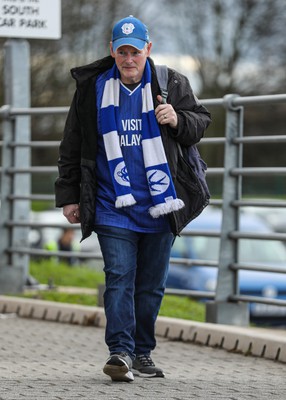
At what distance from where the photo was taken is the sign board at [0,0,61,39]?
462 inches

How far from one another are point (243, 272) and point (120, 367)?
890cm

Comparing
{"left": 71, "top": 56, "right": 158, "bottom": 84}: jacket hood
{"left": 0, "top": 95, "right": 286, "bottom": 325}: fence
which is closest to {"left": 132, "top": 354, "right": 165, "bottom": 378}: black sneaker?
{"left": 71, "top": 56, "right": 158, "bottom": 84}: jacket hood

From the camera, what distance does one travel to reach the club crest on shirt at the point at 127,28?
255 inches

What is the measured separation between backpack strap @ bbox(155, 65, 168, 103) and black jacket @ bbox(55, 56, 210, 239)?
3 cm

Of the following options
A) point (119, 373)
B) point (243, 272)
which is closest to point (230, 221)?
point (119, 373)

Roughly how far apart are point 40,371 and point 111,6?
110 ft

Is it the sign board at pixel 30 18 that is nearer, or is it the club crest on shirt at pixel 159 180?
the club crest on shirt at pixel 159 180

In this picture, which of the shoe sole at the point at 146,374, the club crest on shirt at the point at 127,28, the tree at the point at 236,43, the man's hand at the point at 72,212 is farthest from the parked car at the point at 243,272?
the tree at the point at 236,43

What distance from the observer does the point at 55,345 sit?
8.62m

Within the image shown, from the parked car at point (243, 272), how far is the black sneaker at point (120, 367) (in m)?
6.95

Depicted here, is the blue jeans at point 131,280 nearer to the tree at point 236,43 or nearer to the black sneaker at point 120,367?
the black sneaker at point 120,367

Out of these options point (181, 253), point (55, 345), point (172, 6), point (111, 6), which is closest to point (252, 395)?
point (55, 345)

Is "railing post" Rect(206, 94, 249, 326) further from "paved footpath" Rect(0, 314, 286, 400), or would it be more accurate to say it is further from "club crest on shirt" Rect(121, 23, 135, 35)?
"club crest on shirt" Rect(121, 23, 135, 35)

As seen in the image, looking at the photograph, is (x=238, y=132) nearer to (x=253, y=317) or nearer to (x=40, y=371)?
(x=40, y=371)
